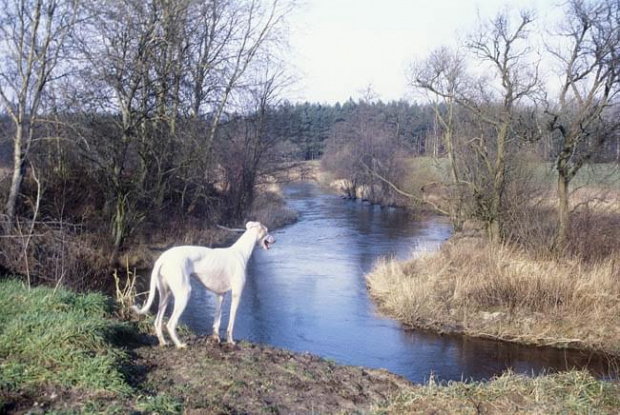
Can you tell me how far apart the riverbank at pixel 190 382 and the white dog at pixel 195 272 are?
426 millimetres

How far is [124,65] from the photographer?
16719mm

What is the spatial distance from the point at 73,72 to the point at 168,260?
429 inches

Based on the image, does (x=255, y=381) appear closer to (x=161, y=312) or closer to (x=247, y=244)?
(x=161, y=312)

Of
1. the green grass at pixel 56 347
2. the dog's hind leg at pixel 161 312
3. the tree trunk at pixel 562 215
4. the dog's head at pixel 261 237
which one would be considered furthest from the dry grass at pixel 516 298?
the green grass at pixel 56 347

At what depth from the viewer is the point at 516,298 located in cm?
1457

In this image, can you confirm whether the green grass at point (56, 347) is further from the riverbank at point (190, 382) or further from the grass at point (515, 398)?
the grass at point (515, 398)

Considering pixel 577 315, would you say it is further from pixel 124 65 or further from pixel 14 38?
pixel 14 38

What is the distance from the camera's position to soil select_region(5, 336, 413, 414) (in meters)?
4.94

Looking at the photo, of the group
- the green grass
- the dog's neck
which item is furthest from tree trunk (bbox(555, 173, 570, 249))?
the green grass

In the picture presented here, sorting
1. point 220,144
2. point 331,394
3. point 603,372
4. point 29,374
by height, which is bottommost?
point 603,372

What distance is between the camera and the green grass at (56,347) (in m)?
5.21

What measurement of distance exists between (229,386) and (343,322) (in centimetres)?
849

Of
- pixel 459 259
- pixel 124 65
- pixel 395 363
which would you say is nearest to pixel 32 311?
pixel 395 363

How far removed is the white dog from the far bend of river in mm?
3678
